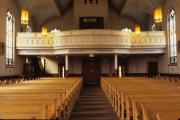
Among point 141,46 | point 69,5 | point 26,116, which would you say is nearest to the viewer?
point 26,116

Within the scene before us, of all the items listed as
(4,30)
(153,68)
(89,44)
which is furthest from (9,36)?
(153,68)

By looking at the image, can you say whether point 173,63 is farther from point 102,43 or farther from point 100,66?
point 100,66

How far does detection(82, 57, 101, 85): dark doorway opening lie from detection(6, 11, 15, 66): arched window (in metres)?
9.19

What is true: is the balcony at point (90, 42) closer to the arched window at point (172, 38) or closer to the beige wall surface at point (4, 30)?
the arched window at point (172, 38)

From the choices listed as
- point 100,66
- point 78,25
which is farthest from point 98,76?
point 78,25

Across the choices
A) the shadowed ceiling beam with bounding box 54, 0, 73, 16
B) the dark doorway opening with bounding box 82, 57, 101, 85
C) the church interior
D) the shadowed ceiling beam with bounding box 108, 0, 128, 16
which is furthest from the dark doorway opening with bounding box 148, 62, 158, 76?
the shadowed ceiling beam with bounding box 54, 0, 73, 16

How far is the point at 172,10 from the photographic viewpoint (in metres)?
22.7

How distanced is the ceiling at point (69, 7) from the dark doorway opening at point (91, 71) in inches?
254

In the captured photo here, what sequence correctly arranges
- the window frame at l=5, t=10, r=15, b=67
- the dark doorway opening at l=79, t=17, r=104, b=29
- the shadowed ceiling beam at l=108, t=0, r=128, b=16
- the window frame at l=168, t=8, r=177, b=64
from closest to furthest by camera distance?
the window frame at l=5, t=10, r=15, b=67
the window frame at l=168, t=8, r=177, b=64
the dark doorway opening at l=79, t=17, r=104, b=29
the shadowed ceiling beam at l=108, t=0, r=128, b=16

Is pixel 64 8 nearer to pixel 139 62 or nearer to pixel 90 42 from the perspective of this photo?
pixel 90 42

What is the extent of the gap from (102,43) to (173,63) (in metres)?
6.36

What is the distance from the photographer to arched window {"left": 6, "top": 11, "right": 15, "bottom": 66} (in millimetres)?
22047

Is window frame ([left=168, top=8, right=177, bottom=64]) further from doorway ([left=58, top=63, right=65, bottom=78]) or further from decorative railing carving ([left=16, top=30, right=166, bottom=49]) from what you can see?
doorway ([left=58, top=63, right=65, bottom=78])

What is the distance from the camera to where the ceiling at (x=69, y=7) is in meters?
24.9
